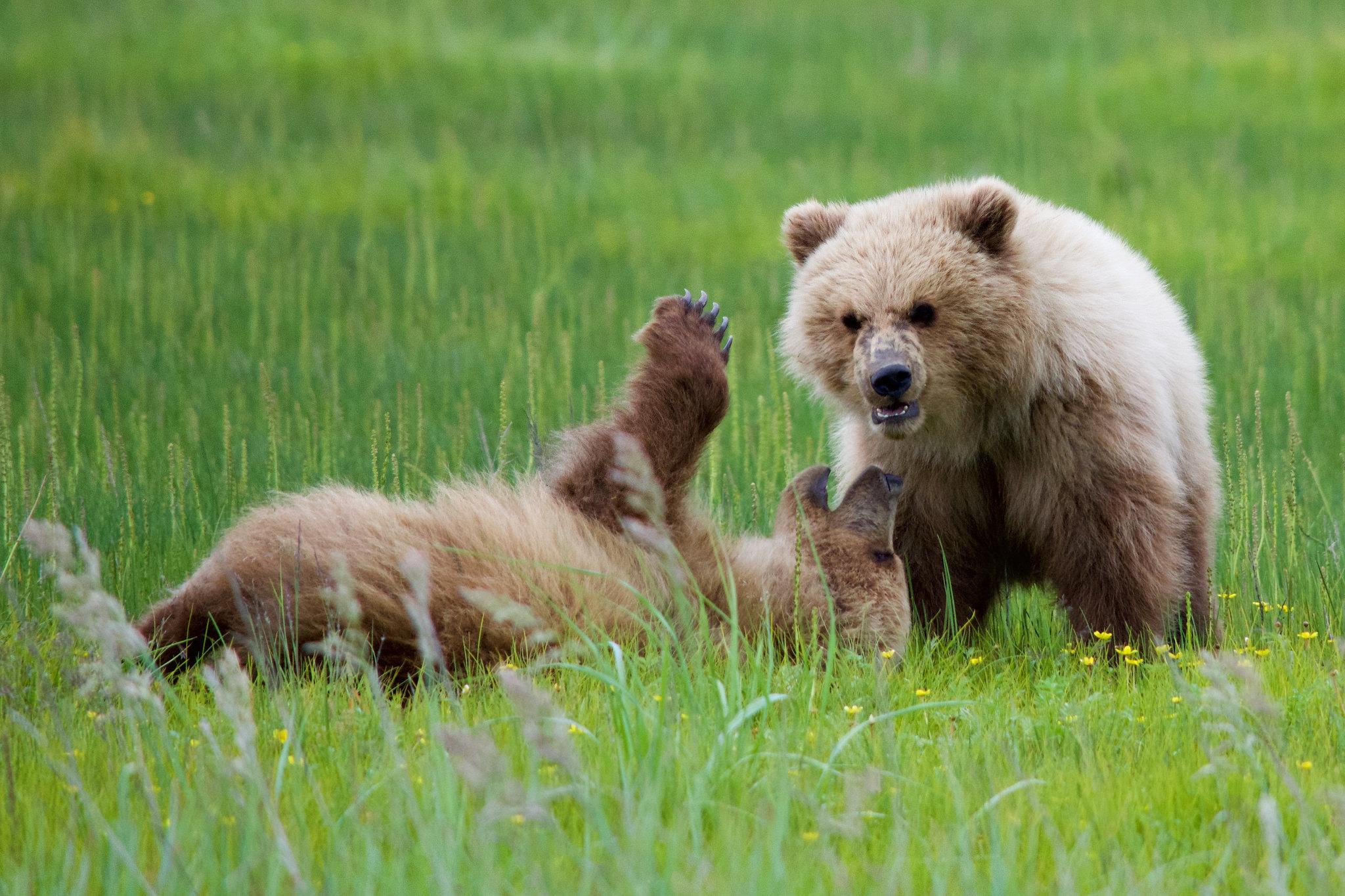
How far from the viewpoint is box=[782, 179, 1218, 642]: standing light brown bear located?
4.25 meters

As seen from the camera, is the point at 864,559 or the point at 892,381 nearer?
the point at 892,381

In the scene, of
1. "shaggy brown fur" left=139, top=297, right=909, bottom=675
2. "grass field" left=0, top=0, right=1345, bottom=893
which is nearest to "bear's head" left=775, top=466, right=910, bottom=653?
"shaggy brown fur" left=139, top=297, right=909, bottom=675

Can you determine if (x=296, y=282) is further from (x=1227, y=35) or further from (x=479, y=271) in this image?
(x=1227, y=35)

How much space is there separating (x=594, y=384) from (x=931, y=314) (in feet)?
9.85

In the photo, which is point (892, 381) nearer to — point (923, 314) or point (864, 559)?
point (923, 314)

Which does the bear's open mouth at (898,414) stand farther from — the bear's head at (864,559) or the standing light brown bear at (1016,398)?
the bear's head at (864,559)

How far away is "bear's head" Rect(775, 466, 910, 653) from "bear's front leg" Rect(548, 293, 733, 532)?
0.40 m

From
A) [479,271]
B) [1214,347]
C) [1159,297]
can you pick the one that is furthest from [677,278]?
[1159,297]

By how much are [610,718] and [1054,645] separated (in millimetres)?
1802

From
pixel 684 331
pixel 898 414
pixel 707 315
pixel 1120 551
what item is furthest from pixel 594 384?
pixel 1120 551

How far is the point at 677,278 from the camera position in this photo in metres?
9.74

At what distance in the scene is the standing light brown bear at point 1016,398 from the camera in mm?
4250

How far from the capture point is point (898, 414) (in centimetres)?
422

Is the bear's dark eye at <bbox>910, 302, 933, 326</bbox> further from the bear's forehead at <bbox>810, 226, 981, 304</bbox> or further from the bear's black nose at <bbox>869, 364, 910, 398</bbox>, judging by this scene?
the bear's black nose at <bbox>869, 364, 910, 398</bbox>
